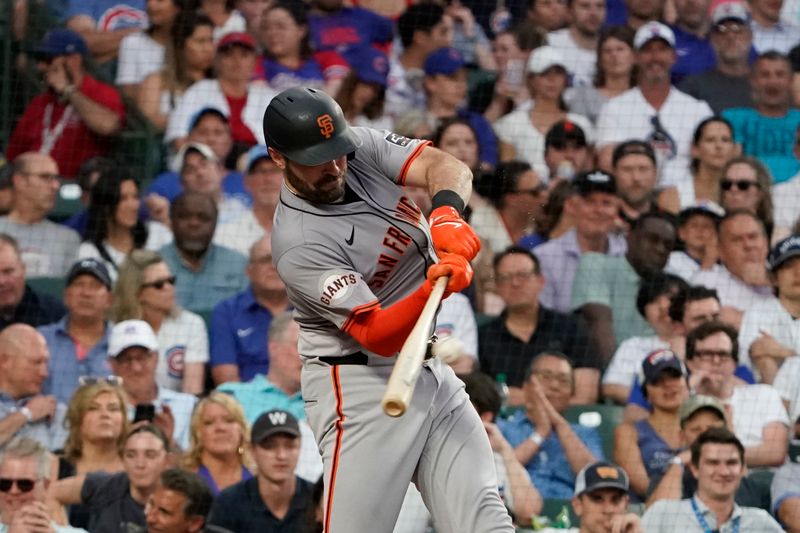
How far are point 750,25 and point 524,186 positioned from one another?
2.26 m

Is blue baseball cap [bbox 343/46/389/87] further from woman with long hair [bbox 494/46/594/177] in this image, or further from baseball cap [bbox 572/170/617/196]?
baseball cap [bbox 572/170/617/196]

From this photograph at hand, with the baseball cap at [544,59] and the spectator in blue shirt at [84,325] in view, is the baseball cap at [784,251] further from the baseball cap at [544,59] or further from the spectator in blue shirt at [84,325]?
the spectator in blue shirt at [84,325]

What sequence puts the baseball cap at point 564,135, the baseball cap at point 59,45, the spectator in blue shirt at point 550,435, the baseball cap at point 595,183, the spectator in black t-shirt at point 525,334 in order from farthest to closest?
the baseball cap at point 59,45 < the baseball cap at point 564,135 < the baseball cap at point 595,183 < the spectator in black t-shirt at point 525,334 < the spectator in blue shirt at point 550,435

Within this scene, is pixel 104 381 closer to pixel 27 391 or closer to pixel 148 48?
pixel 27 391

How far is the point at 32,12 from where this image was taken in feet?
29.0

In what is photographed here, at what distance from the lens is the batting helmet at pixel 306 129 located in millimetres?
4000

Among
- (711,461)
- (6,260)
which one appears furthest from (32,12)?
(711,461)

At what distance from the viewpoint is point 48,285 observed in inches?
297

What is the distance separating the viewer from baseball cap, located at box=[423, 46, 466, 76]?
341 inches

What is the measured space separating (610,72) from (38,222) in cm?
352

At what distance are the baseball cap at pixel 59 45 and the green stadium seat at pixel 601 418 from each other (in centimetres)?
374

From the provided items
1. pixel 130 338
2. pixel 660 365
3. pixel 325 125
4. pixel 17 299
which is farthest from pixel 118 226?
pixel 325 125

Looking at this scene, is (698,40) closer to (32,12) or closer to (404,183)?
(32,12)

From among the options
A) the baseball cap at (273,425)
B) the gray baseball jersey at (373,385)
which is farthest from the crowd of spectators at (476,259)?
the gray baseball jersey at (373,385)
